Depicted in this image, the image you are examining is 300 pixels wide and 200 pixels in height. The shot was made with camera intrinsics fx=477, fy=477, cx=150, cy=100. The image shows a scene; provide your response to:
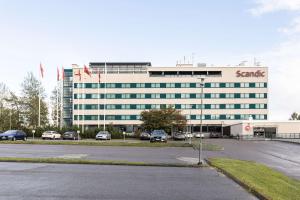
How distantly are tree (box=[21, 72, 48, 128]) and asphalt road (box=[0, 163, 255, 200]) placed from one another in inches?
3271

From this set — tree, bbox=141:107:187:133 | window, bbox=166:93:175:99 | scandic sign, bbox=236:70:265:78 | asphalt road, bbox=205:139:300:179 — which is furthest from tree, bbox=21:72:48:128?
asphalt road, bbox=205:139:300:179

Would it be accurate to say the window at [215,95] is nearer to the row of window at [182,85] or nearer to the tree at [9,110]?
the row of window at [182,85]

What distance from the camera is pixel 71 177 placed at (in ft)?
55.8

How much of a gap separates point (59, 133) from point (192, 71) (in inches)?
2177

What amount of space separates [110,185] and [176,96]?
354 feet

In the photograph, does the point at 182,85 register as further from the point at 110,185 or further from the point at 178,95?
the point at 110,185

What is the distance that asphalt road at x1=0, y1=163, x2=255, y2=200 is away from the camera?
12727mm

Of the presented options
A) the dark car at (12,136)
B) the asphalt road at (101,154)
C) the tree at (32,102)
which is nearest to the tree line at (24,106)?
the tree at (32,102)

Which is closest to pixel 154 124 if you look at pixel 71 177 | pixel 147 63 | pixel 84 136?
pixel 84 136

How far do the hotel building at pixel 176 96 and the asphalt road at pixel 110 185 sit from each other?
102 meters

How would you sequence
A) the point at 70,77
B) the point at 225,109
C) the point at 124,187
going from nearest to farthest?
the point at 124,187 < the point at 225,109 < the point at 70,77

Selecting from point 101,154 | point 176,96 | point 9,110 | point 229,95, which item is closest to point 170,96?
point 176,96

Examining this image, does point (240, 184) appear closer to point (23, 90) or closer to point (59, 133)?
point (59, 133)

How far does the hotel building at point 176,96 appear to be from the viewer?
121 metres
